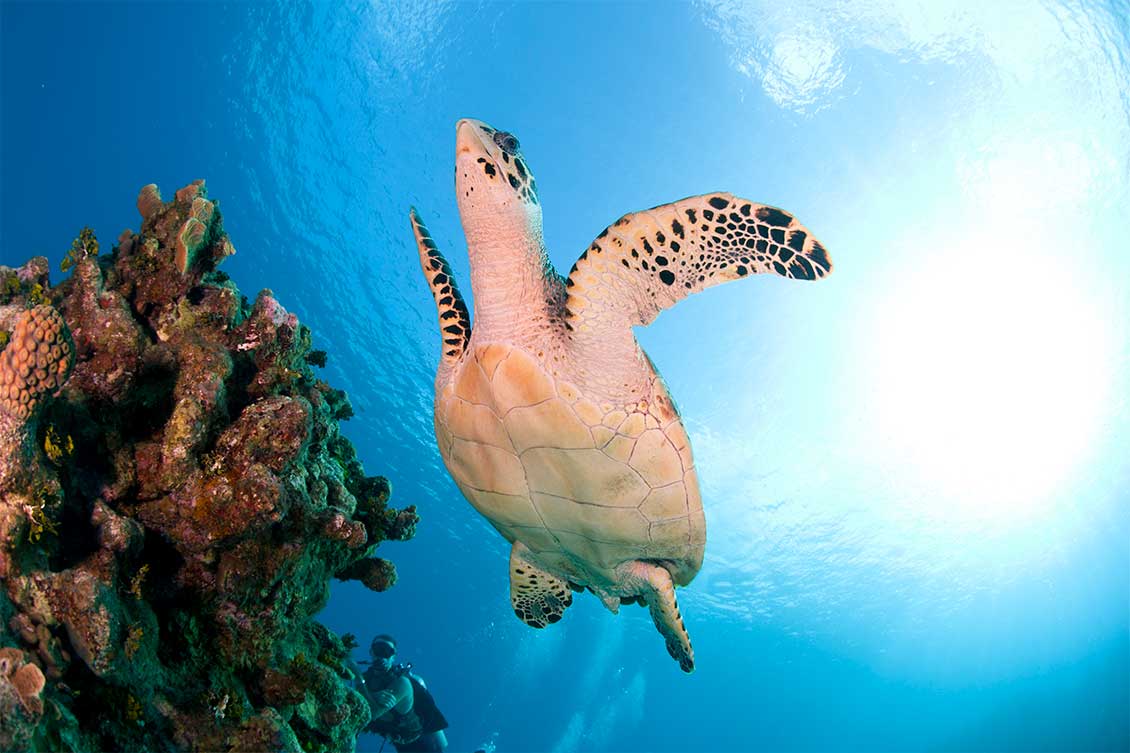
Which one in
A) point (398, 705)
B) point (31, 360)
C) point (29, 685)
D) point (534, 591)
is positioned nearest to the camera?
point (29, 685)

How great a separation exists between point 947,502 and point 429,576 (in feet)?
103

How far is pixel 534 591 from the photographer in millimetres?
5293

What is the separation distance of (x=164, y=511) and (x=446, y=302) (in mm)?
2071

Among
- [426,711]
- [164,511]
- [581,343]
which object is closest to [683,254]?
Result: [581,343]

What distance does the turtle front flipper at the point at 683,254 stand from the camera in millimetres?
3096

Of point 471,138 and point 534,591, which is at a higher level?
point 471,138

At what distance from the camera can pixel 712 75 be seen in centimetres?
1240

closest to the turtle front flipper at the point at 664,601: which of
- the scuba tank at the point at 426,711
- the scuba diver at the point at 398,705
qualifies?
the scuba diver at the point at 398,705

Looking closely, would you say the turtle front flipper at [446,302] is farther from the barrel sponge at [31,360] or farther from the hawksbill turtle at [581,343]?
the barrel sponge at [31,360]

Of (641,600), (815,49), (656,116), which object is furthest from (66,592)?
(815,49)

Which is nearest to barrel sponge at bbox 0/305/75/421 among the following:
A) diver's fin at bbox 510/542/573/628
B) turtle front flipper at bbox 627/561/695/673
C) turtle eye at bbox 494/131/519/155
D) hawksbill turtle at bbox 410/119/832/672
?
hawksbill turtle at bbox 410/119/832/672

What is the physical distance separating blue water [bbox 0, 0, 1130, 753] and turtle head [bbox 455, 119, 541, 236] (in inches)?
421

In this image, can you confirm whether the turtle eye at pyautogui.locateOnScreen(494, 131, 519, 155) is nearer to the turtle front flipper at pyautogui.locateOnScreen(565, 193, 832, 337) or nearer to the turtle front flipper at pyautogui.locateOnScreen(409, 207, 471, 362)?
the turtle front flipper at pyautogui.locateOnScreen(565, 193, 832, 337)

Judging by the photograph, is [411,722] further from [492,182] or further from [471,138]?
[471,138]
